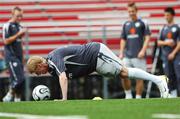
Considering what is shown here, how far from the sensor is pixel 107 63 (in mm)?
11633

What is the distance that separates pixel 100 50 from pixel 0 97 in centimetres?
575

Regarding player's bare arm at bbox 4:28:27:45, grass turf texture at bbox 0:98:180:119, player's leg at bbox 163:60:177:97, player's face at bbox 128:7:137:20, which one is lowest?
player's leg at bbox 163:60:177:97

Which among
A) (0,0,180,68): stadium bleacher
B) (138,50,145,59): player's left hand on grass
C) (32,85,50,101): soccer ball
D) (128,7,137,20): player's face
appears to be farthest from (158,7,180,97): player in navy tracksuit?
(32,85,50,101): soccer ball

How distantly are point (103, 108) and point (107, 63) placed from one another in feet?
8.96

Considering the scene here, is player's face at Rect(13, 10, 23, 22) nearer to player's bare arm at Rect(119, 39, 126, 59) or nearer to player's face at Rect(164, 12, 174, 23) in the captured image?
player's bare arm at Rect(119, 39, 126, 59)

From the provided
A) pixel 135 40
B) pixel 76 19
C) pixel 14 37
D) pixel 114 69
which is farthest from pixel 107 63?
pixel 76 19

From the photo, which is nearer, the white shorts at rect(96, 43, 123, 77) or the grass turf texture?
the grass turf texture

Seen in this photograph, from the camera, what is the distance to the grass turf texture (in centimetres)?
827

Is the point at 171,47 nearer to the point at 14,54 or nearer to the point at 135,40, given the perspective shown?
the point at 135,40

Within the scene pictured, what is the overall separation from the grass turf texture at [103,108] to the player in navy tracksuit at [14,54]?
4.73 metres

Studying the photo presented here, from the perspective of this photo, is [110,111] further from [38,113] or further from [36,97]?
[36,97]

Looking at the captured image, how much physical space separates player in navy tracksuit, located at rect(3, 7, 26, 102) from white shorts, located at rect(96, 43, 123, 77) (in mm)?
3485

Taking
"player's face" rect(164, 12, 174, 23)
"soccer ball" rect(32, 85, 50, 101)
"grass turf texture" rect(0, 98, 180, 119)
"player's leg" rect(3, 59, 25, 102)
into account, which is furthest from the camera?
"player's leg" rect(3, 59, 25, 102)

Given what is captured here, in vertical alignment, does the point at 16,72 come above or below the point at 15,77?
above
